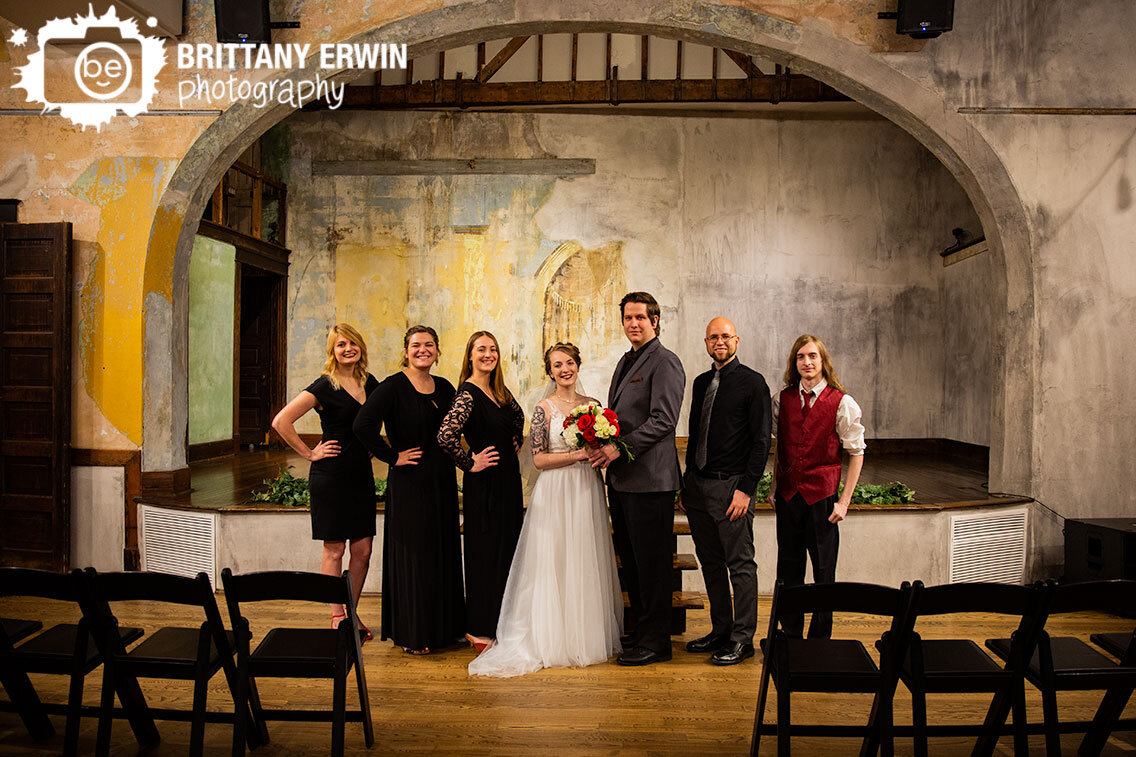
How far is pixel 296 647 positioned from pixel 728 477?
7.27ft

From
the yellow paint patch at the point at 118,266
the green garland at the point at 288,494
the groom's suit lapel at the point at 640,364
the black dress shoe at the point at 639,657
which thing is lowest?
the black dress shoe at the point at 639,657

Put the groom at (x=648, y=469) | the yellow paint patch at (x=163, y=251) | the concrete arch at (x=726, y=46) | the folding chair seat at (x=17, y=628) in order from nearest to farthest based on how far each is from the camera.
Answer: the folding chair seat at (x=17, y=628)
the groom at (x=648, y=469)
the concrete arch at (x=726, y=46)
the yellow paint patch at (x=163, y=251)

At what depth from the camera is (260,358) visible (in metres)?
11.9

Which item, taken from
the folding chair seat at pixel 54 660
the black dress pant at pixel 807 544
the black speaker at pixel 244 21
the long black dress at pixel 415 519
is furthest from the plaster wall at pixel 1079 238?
the folding chair seat at pixel 54 660

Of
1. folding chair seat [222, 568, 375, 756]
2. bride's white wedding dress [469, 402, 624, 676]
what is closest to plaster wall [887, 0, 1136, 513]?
bride's white wedding dress [469, 402, 624, 676]

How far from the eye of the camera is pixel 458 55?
11.4 metres

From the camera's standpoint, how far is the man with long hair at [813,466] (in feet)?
13.6

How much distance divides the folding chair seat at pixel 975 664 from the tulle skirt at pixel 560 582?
1638 mm

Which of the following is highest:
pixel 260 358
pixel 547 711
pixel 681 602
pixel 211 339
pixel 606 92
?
pixel 606 92

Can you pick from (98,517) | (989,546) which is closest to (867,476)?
(989,546)

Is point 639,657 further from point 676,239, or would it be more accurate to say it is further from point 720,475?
point 676,239

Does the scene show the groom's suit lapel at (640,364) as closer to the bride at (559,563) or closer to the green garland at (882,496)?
the bride at (559,563)

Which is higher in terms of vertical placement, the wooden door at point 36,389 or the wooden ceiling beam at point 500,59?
the wooden ceiling beam at point 500,59

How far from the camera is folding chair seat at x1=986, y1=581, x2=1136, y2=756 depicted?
279 cm
